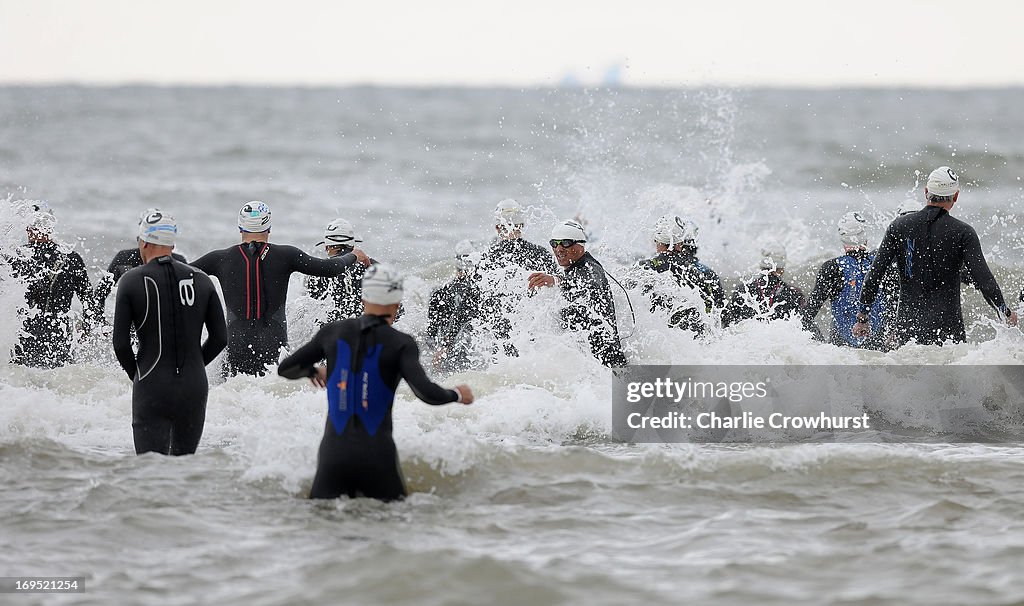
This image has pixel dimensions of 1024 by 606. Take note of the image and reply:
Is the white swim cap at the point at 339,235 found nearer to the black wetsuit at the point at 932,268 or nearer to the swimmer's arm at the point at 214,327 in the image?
the swimmer's arm at the point at 214,327

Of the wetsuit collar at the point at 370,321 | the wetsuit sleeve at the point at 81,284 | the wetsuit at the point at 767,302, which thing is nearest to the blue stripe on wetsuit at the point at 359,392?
the wetsuit collar at the point at 370,321

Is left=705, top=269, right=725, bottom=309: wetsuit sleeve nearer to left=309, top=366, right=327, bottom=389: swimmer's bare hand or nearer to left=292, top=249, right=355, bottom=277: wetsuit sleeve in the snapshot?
left=292, top=249, right=355, bottom=277: wetsuit sleeve

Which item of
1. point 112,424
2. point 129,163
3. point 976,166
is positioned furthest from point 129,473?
point 976,166

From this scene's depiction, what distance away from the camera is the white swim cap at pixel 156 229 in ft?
24.3

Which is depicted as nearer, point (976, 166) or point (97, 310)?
point (97, 310)

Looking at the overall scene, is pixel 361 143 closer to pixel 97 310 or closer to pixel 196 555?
pixel 97 310

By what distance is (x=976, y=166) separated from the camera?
3653 cm

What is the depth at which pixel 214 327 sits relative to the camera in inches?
298

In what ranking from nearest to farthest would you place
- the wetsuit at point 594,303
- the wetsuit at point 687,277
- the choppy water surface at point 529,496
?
1. the choppy water surface at point 529,496
2. the wetsuit at point 594,303
3. the wetsuit at point 687,277

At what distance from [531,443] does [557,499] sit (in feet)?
6.53

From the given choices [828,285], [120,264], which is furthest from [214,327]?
[828,285]

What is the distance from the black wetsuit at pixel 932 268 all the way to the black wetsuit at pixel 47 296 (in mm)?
7664

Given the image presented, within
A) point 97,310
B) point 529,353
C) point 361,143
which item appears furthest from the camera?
point 361,143

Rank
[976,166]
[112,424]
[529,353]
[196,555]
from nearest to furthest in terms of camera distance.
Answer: [196,555] → [112,424] → [529,353] → [976,166]
